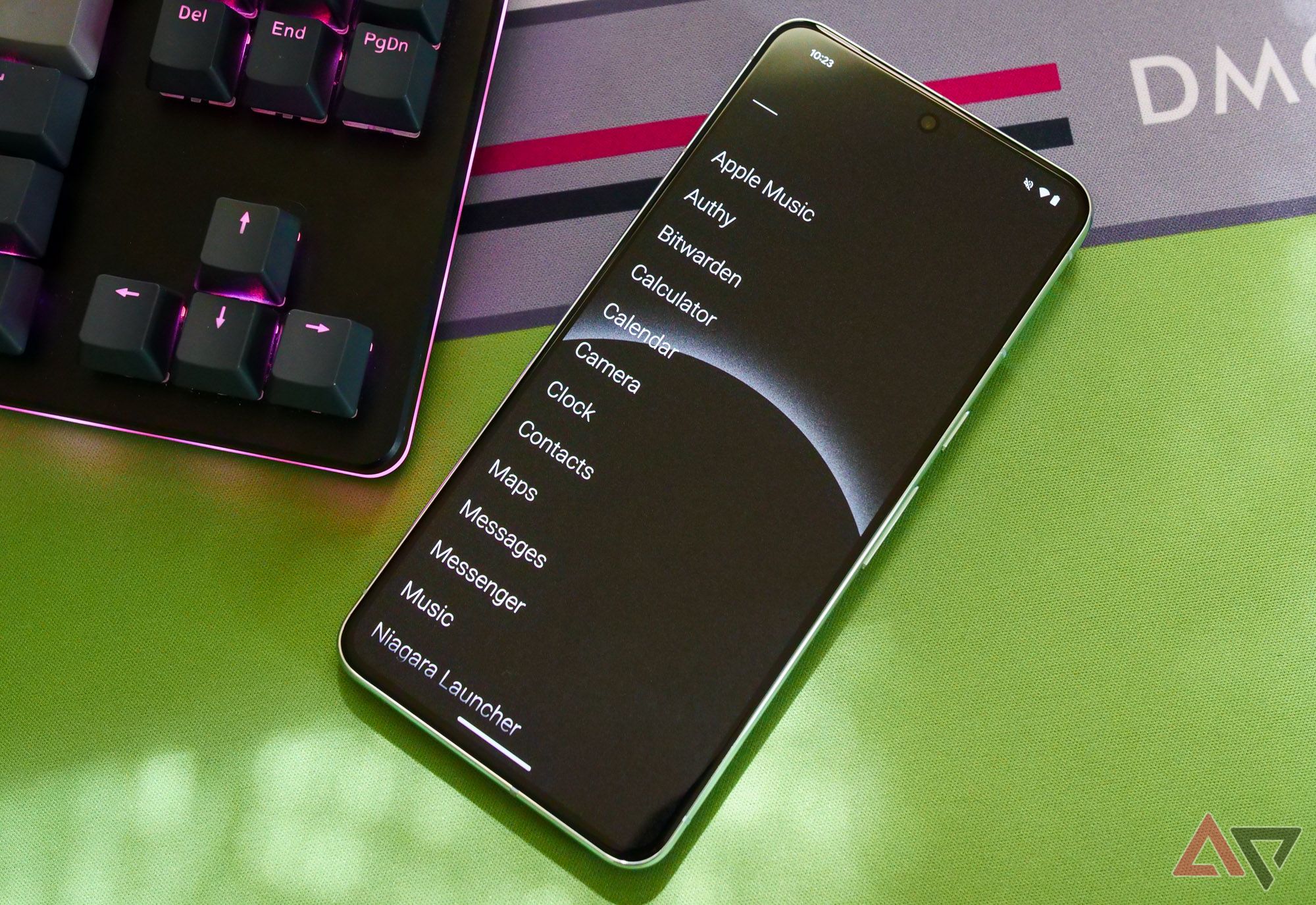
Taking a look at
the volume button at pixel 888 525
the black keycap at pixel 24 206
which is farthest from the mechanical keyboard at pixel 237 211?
the volume button at pixel 888 525

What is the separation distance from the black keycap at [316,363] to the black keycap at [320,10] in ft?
0.45

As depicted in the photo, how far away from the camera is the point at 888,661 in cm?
53

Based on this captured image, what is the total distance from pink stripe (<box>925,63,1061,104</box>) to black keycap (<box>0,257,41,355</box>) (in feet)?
1.44

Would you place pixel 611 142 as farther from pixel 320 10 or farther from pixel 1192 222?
pixel 1192 222

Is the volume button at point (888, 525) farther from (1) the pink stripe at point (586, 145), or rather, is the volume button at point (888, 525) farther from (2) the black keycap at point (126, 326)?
(2) the black keycap at point (126, 326)

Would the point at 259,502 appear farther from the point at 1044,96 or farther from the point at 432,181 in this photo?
the point at 1044,96

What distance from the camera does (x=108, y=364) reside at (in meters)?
0.51

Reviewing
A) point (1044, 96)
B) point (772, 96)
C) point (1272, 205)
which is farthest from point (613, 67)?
point (1272, 205)

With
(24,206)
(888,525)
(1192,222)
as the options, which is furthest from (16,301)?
(1192,222)

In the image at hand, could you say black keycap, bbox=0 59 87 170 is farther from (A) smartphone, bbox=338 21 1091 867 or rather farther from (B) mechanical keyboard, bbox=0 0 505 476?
(A) smartphone, bbox=338 21 1091 867

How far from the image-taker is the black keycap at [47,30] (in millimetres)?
511

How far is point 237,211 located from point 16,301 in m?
0.10

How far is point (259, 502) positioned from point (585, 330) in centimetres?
18

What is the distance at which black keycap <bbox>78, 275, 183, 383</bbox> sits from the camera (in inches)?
19.6
